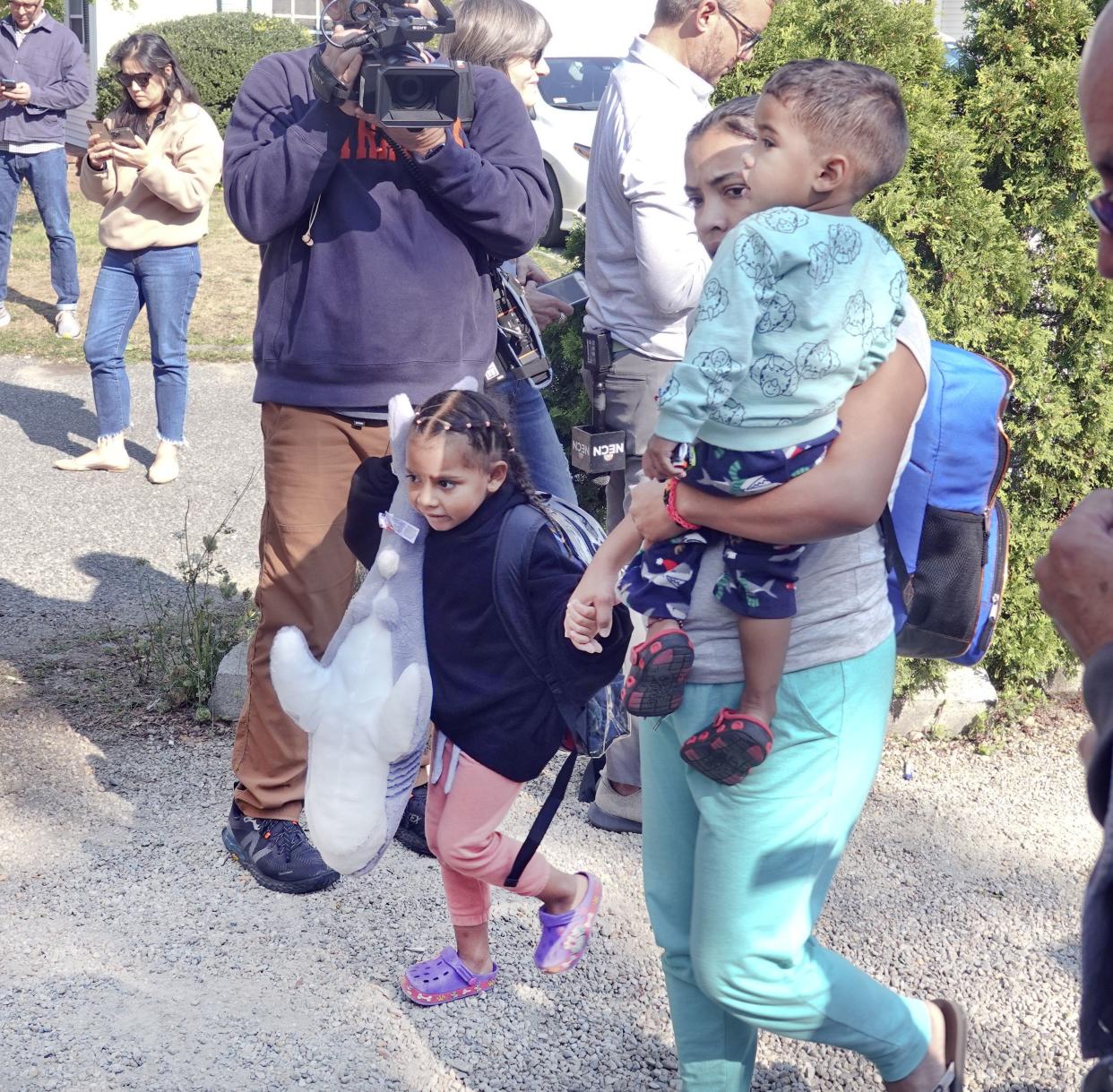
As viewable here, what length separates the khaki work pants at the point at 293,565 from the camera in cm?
343

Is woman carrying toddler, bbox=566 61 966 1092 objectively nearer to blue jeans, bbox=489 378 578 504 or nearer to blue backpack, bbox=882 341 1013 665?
blue backpack, bbox=882 341 1013 665

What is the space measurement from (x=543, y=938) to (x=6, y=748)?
211 cm

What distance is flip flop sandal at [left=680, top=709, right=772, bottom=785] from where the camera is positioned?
2.11 m

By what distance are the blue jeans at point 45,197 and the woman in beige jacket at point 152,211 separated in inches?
115

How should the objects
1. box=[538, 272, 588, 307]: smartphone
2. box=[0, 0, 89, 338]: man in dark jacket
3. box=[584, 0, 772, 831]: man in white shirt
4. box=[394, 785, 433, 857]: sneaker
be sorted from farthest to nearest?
box=[0, 0, 89, 338]: man in dark jacket
box=[538, 272, 588, 307]: smartphone
box=[394, 785, 433, 857]: sneaker
box=[584, 0, 772, 831]: man in white shirt

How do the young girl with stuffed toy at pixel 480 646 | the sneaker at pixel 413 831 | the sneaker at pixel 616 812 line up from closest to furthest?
the young girl with stuffed toy at pixel 480 646 < the sneaker at pixel 413 831 < the sneaker at pixel 616 812

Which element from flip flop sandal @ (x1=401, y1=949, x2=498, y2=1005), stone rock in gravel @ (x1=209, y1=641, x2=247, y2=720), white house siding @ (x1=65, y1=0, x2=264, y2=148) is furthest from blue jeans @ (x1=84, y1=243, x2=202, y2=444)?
white house siding @ (x1=65, y1=0, x2=264, y2=148)

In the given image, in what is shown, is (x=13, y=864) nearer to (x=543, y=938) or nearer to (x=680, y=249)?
(x=543, y=938)

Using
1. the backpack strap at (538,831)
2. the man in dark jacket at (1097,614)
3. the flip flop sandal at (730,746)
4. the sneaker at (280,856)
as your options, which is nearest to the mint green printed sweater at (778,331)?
the flip flop sandal at (730,746)

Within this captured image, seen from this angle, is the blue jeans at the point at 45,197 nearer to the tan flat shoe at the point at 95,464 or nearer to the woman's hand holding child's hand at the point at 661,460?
the tan flat shoe at the point at 95,464

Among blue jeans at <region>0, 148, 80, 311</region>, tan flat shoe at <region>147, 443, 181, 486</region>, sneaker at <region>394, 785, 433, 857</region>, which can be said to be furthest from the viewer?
blue jeans at <region>0, 148, 80, 311</region>

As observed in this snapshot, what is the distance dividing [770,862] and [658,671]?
0.38 meters

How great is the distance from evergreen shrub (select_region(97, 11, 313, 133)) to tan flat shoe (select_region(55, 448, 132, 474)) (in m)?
11.1

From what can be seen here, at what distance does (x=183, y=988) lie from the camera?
3.15m
